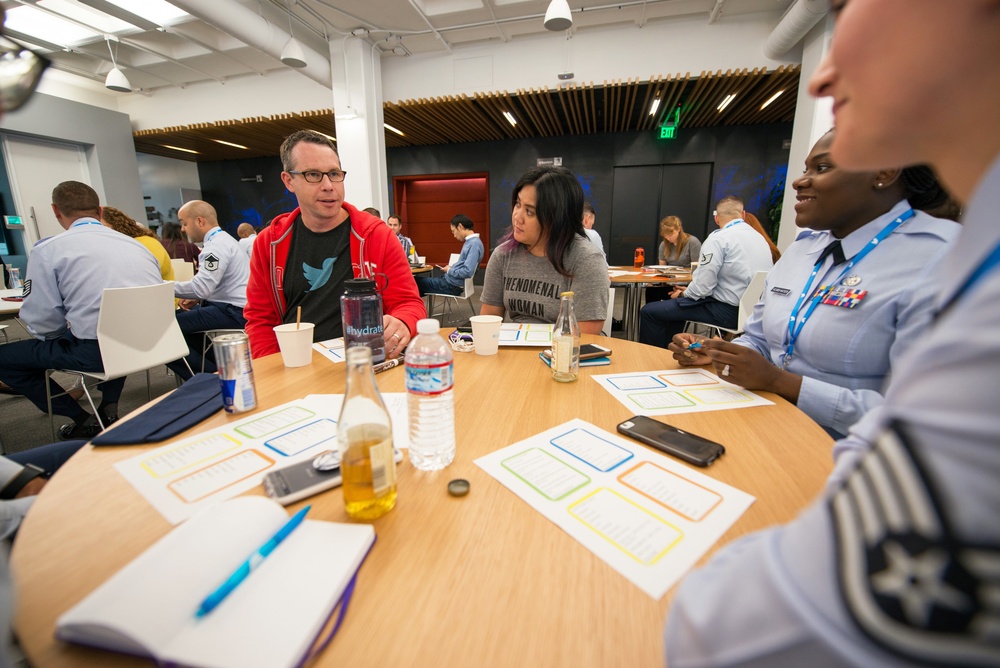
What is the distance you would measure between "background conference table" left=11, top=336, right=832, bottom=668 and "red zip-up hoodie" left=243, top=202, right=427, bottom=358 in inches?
43.7

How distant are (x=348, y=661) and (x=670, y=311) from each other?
4010 millimetres

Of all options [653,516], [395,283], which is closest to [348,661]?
[653,516]

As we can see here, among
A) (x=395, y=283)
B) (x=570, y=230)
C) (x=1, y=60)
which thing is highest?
(x=1, y=60)

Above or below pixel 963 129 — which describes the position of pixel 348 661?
below

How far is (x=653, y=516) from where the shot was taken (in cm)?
68

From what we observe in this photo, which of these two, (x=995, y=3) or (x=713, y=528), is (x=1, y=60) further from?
(x=713, y=528)

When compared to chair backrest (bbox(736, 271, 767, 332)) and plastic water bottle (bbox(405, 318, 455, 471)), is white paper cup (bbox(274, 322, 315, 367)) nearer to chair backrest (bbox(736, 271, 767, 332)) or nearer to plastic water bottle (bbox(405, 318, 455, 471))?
plastic water bottle (bbox(405, 318, 455, 471))

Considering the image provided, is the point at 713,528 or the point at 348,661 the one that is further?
the point at 713,528

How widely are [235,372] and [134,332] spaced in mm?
2089

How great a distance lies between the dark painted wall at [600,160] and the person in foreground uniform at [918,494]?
6.90 metres

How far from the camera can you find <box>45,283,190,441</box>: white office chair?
2355 mm

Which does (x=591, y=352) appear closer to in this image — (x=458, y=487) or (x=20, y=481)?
(x=458, y=487)

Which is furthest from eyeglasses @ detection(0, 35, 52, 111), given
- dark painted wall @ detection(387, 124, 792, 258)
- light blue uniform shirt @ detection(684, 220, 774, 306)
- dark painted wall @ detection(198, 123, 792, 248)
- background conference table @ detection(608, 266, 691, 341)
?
dark painted wall @ detection(387, 124, 792, 258)

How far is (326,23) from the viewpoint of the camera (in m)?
Answer: 5.82
